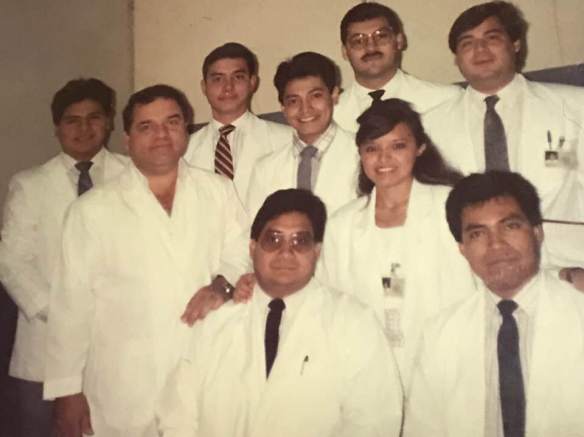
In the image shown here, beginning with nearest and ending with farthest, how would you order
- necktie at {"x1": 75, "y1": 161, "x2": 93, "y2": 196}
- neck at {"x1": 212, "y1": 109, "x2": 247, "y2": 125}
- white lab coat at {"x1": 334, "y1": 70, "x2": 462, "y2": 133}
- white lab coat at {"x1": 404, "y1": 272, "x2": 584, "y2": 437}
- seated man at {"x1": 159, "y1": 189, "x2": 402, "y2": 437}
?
white lab coat at {"x1": 404, "y1": 272, "x2": 584, "y2": 437} < seated man at {"x1": 159, "y1": 189, "x2": 402, "y2": 437} < white lab coat at {"x1": 334, "y1": 70, "x2": 462, "y2": 133} < necktie at {"x1": 75, "y1": 161, "x2": 93, "y2": 196} < neck at {"x1": 212, "y1": 109, "x2": 247, "y2": 125}

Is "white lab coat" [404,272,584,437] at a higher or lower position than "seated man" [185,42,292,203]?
lower

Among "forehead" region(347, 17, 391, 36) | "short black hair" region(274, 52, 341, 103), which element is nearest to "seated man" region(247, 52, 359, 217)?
"short black hair" region(274, 52, 341, 103)

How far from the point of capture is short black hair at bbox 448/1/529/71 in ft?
3.47

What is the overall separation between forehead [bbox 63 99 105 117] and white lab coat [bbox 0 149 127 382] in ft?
0.43

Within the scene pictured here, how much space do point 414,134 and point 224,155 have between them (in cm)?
47

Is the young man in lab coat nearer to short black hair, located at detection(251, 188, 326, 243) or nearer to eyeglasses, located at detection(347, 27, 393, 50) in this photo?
short black hair, located at detection(251, 188, 326, 243)

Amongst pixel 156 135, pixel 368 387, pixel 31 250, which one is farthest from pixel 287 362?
pixel 31 250

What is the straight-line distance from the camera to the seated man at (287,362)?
928mm

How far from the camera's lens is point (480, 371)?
88 centimetres

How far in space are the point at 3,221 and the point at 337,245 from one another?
0.70 metres

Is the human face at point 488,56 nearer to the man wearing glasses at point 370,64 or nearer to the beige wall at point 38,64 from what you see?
the man wearing glasses at point 370,64

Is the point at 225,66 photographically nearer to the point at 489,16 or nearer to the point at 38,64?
the point at 38,64

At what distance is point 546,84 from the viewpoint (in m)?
1.03

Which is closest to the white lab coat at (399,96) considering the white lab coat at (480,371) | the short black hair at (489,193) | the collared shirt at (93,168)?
the short black hair at (489,193)
